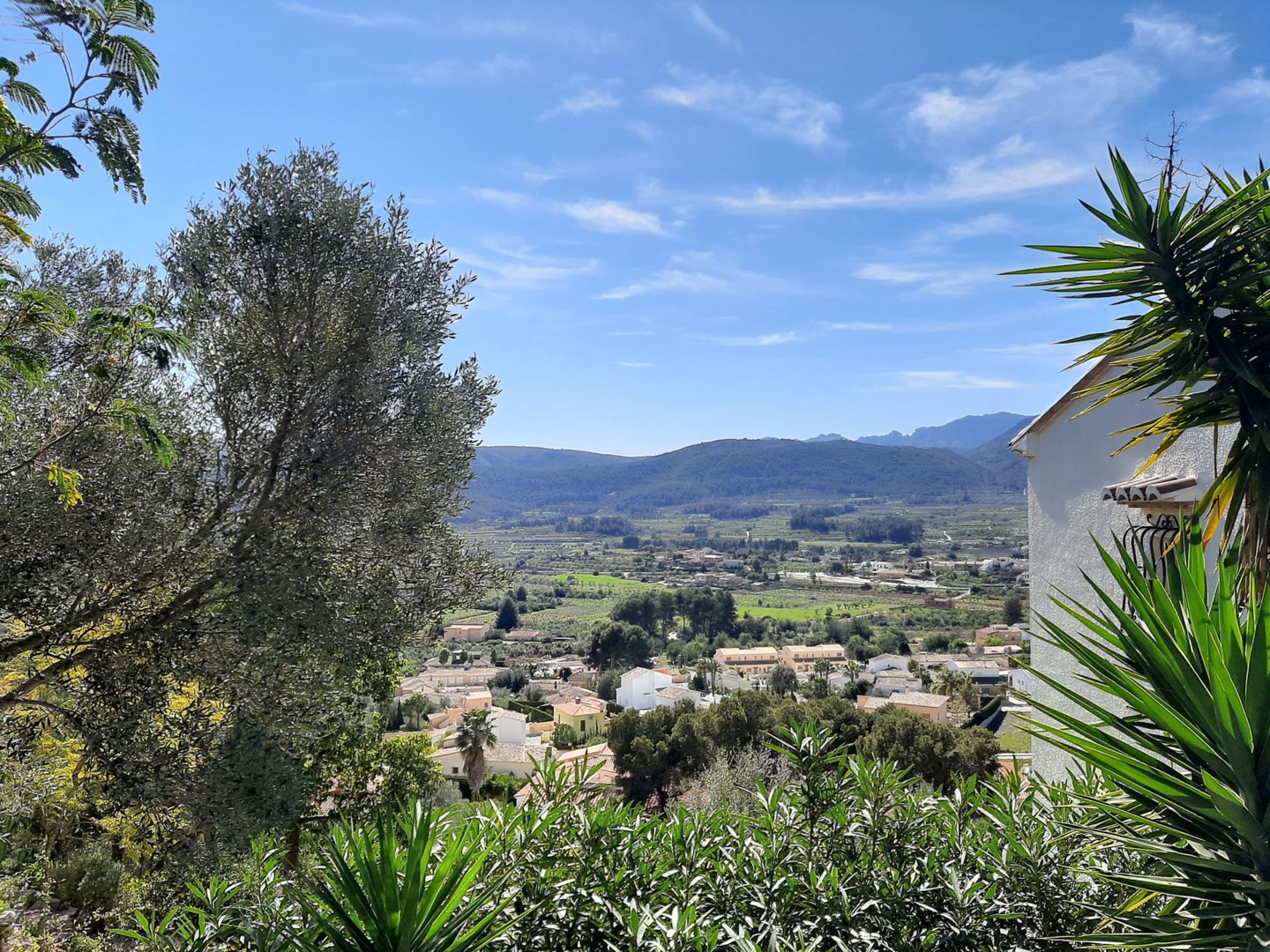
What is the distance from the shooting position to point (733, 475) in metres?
169

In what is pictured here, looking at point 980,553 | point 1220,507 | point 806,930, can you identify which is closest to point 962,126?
point 1220,507

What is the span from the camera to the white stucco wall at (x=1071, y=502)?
5.65 m

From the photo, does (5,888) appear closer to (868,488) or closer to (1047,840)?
(1047,840)

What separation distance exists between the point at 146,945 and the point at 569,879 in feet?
4.48

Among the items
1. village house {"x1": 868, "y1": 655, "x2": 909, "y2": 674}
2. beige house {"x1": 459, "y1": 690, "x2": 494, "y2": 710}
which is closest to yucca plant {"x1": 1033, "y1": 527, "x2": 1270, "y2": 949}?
beige house {"x1": 459, "y1": 690, "x2": 494, "y2": 710}

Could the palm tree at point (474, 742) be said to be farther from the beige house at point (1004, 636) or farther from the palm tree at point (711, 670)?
the beige house at point (1004, 636)

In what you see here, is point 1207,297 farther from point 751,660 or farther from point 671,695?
point 751,660

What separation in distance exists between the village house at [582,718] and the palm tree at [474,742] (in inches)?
425

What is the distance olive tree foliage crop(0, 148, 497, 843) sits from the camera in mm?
Answer: 5223

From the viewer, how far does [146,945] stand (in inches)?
87.9

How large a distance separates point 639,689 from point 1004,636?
1113 inches

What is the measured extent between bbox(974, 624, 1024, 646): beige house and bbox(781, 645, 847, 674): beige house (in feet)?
33.6

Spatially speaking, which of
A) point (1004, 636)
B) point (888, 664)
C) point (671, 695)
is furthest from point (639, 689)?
point (1004, 636)

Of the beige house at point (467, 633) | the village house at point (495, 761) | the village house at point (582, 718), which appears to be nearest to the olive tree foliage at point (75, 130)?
the village house at point (495, 761)
